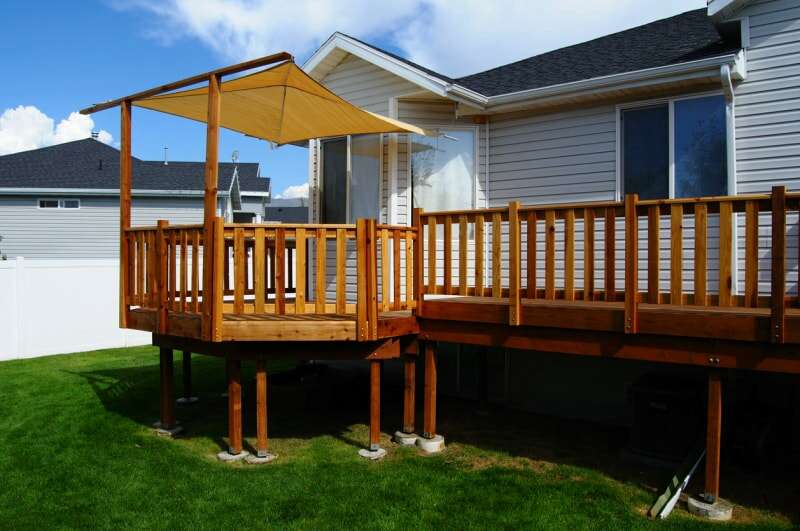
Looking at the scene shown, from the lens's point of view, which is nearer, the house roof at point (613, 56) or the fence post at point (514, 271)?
the fence post at point (514, 271)

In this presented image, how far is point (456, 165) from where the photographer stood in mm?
8531

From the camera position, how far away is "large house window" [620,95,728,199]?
→ 6867 mm

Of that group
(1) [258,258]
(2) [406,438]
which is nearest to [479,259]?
(2) [406,438]

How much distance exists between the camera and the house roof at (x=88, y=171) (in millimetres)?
19828

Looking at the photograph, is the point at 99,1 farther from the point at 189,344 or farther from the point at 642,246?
the point at 642,246

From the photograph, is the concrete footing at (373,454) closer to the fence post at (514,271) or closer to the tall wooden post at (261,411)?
the tall wooden post at (261,411)

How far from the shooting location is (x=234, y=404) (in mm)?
6262

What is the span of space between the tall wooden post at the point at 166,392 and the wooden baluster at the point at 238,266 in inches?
62.5

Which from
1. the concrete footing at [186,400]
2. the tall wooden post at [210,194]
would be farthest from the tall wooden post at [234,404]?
the concrete footing at [186,400]

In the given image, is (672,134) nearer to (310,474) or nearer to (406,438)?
(406,438)

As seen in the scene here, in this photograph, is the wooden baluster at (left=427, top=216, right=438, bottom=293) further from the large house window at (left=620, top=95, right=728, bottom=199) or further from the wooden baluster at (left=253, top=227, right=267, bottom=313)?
the large house window at (left=620, top=95, right=728, bottom=199)

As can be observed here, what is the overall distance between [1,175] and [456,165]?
18029mm

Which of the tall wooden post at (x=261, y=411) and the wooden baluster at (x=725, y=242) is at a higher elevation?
the wooden baluster at (x=725, y=242)

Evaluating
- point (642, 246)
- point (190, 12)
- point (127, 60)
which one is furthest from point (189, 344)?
point (127, 60)
